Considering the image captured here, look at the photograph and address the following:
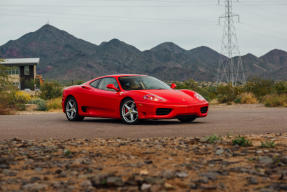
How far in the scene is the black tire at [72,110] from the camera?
44.4 feet

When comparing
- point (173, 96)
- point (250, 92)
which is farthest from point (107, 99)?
point (250, 92)

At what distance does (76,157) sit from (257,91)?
2587cm

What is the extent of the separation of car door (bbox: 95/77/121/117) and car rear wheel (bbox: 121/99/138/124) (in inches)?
9.3

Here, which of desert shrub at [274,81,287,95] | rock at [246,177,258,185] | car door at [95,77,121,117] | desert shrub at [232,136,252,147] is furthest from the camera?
desert shrub at [274,81,287,95]

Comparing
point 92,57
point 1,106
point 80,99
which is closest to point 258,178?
point 80,99

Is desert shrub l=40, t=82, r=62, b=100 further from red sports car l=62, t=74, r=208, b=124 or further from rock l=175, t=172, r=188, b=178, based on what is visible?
rock l=175, t=172, r=188, b=178

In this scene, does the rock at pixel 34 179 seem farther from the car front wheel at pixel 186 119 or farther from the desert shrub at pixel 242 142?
the car front wheel at pixel 186 119

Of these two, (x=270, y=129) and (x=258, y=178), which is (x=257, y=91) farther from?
(x=258, y=178)

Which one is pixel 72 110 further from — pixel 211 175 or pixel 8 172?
pixel 211 175

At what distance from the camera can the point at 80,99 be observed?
43.8 feet

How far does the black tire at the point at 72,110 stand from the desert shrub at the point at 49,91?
2237 centimetres

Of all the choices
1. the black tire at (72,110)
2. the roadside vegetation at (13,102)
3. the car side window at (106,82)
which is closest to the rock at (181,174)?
the car side window at (106,82)

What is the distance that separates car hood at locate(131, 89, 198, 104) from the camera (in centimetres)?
1174

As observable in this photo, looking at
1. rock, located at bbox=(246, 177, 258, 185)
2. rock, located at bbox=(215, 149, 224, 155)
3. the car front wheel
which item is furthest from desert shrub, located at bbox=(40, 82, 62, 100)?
rock, located at bbox=(246, 177, 258, 185)
